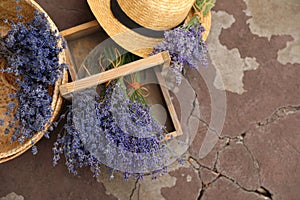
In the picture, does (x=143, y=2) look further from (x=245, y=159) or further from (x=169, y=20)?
(x=245, y=159)

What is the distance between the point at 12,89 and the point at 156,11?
0.73m

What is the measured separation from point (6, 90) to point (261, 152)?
4.17 ft

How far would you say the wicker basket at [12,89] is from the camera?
164 centimetres

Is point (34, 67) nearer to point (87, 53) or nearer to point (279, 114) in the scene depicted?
point (87, 53)

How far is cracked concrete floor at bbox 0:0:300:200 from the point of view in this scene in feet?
6.62

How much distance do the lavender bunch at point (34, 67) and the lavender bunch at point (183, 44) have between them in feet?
1.42

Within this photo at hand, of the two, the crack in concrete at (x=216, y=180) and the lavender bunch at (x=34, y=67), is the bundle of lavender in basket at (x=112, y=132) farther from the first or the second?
the crack in concrete at (x=216, y=180)

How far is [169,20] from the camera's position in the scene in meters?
1.72

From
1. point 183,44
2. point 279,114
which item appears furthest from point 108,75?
point 279,114

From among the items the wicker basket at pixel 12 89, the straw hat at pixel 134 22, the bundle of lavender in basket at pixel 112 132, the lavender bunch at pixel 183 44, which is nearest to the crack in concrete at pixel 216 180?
the bundle of lavender in basket at pixel 112 132

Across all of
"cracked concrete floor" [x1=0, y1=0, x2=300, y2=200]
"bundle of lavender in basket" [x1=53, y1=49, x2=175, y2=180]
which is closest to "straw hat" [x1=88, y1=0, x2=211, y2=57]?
"bundle of lavender in basket" [x1=53, y1=49, x2=175, y2=180]

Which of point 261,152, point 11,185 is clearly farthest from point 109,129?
point 261,152

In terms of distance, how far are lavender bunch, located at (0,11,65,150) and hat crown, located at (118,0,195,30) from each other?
317mm

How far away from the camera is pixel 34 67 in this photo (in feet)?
5.23
